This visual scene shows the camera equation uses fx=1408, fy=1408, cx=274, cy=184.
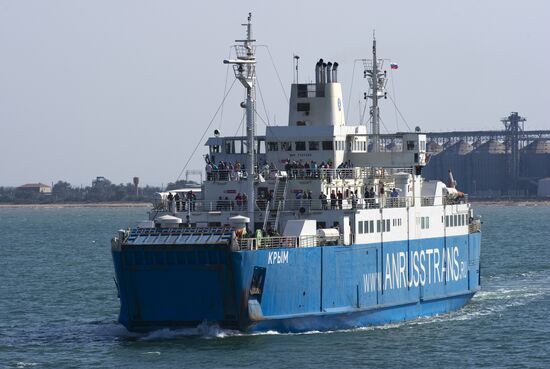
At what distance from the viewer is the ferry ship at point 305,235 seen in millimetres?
45250

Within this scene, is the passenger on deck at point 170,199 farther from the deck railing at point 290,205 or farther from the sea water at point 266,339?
the sea water at point 266,339

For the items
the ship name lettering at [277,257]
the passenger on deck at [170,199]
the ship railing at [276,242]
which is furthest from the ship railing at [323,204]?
the ship name lettering at [277,257]

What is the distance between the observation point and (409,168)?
2292 inches

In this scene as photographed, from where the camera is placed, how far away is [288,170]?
52.8 meters

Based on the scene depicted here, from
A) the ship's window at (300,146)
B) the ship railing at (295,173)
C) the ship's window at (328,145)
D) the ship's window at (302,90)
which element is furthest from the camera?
the ship's window at (302,90)

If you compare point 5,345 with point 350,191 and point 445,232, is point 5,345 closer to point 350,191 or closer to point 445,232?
point 350,191

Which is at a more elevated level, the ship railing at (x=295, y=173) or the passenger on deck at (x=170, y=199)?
the ship railing at (x=295, y=173)

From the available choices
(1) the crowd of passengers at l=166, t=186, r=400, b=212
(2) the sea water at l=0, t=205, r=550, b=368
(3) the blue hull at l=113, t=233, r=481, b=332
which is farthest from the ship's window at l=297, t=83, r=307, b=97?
(2) the sea water at l=0, t=205, r=550, b=368

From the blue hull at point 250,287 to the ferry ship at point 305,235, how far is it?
5 cm

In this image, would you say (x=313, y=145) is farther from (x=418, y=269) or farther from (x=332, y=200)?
(x=418, y=269)

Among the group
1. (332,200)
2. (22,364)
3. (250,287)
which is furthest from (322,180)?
(22,364)

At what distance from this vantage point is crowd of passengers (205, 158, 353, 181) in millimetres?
52438

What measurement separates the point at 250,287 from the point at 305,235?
147 inches

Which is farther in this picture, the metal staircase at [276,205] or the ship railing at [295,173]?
the ship railing at [295,173]
